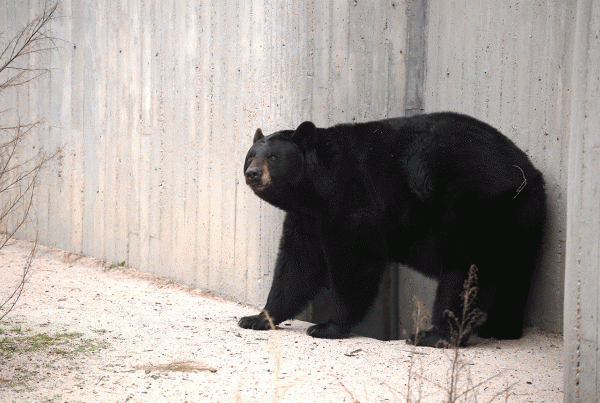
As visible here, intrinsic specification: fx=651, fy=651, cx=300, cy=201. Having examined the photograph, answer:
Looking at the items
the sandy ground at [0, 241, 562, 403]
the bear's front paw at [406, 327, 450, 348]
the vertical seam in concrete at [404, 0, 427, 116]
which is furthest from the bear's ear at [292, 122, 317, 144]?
the bear's front paw at [406, 327, 450, 348]

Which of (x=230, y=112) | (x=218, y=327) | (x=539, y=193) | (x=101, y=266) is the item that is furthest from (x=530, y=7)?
(x=101, y=266)

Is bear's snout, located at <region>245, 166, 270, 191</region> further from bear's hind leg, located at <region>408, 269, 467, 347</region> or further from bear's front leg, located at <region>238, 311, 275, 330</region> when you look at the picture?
bear's hind leg, located at <region>408, 269, 467, 347</region>

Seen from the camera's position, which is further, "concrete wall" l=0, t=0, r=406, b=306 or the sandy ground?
"concrete wall" l=0, t=0, r=406, b=306

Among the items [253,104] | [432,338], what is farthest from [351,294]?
[253,104]

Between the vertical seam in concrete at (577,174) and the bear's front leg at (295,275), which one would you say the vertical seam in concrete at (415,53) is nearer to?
the bear's front leg at (295,275)

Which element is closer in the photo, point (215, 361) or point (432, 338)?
point (215, 361)

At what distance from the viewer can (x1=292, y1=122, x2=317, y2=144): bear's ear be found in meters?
4.82

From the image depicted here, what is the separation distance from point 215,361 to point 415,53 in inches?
112

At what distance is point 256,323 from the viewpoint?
490cm

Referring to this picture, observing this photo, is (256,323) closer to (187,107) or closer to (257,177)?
(257,177)

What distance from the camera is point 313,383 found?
11.6 ft

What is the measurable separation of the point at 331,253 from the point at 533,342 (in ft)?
4.98

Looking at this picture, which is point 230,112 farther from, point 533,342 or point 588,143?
point 588,143

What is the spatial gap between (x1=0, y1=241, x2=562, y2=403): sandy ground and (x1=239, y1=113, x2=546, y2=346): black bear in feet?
1.00
